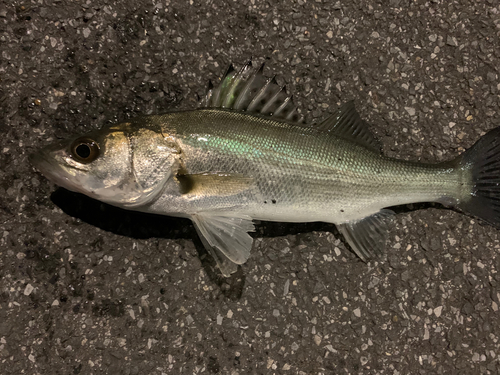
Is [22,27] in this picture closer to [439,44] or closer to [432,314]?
[439,44]

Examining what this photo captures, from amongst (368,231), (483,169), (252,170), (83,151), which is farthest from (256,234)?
(483,169)

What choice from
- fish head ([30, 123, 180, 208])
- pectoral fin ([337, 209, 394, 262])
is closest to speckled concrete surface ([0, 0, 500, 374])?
pectoral fin ([337, 209, 394, 262])

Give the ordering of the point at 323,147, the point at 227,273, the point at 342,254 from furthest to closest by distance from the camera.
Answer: the point at 342,254 → the point at 227,273 → the point at 323,147

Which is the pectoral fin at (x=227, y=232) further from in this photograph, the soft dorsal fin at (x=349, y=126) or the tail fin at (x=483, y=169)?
the tail fin at (x=483, y=169)

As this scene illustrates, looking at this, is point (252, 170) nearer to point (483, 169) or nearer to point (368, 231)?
point (368, 231)

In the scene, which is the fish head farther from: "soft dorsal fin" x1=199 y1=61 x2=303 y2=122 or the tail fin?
the tail fin

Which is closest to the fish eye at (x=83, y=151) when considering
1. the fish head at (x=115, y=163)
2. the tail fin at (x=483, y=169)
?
the fish head at (x=115, y=163)

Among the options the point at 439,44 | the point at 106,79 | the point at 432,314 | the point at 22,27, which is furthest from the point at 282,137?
the point at 22,27
